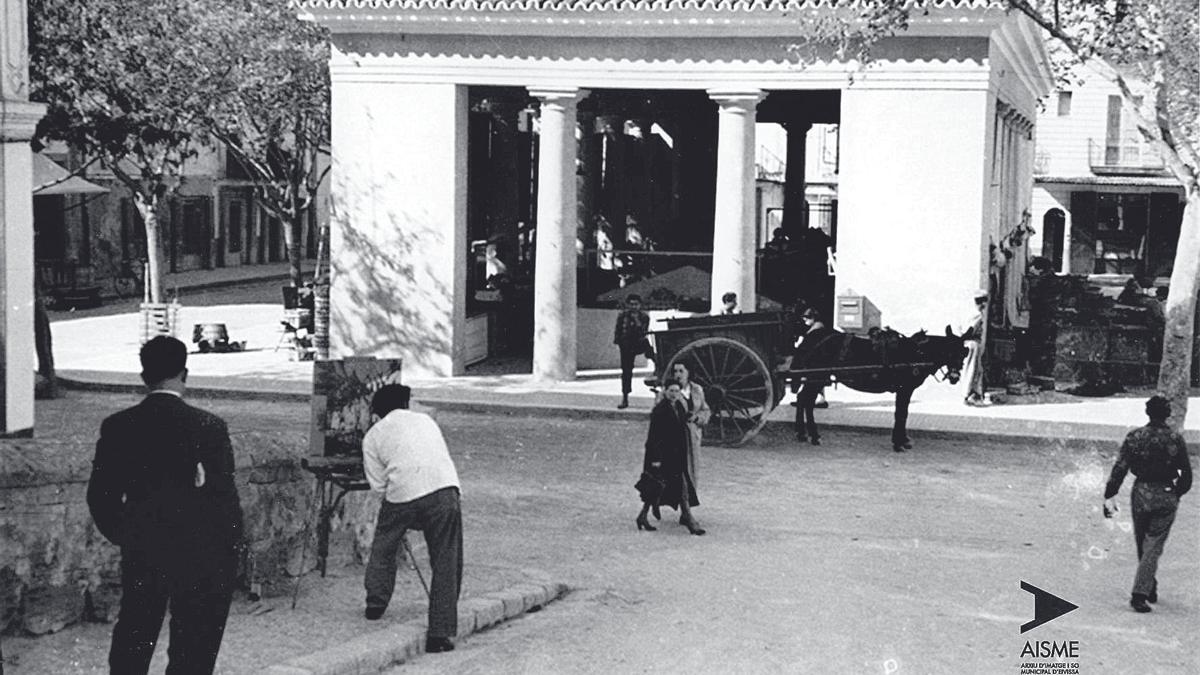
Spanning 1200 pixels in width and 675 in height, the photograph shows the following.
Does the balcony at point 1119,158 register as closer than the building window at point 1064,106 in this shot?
Yes

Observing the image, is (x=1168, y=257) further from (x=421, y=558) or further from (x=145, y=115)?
(x=421, y=558)

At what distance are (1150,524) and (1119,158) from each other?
1568 inches

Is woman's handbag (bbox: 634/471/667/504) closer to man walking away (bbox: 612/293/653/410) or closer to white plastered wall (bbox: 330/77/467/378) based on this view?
man walking away (bbox: 612/293/653/410)

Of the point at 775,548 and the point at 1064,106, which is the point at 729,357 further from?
the point at 1064,106

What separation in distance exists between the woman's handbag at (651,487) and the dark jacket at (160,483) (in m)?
6.15

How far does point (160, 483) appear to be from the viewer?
6875mm

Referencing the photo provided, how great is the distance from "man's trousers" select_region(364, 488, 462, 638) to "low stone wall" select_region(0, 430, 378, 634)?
3.16ft

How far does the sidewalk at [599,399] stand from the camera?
1889cm

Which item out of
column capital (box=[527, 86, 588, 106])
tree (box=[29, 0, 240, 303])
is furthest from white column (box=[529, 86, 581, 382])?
tree (box=[29, 0, 240, 303])

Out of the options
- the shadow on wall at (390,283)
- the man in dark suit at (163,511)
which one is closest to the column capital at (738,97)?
the shadow on wall at (390,283)

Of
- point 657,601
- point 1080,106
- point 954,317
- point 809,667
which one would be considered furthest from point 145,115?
point 1080,106

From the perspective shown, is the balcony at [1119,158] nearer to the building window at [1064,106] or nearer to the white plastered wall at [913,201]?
the building window at [1064,106]

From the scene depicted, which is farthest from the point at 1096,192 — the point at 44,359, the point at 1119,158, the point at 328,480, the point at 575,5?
the point at 328,480

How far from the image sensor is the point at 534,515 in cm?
1354
